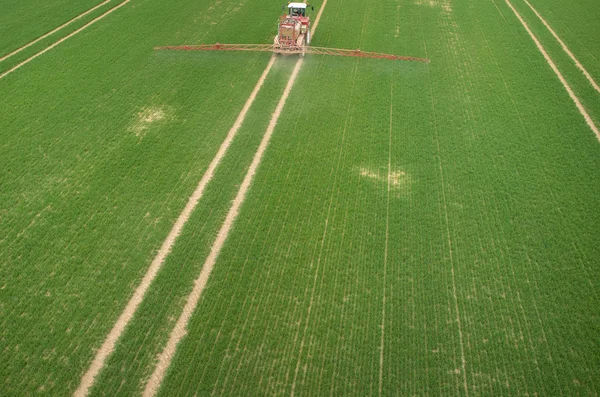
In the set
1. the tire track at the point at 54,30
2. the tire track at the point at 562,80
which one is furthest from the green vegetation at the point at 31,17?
the tire track at the point at 562,80

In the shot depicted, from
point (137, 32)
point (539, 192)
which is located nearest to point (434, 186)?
point (539, 192)

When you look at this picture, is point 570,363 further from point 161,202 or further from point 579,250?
point 161,202

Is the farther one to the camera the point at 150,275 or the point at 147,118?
the point at 147,118

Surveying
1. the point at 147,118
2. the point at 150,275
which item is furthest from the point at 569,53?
the point at 150,275

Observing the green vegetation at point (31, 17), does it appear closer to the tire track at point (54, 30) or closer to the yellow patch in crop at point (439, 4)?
the tire track at point (54, 30)

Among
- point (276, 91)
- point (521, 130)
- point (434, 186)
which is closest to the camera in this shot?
point (434, 186)

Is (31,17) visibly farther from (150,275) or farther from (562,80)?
(562,80)
